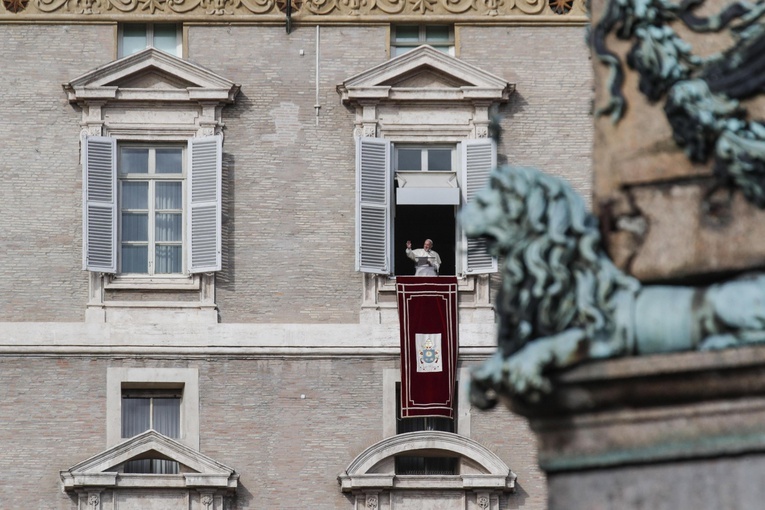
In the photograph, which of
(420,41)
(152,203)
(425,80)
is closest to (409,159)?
(425,80)

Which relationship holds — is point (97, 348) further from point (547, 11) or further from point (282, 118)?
point (547, 11)

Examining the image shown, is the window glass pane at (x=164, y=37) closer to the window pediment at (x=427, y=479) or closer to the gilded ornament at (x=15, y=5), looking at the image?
the gilded ornament at (x=15, y=5)

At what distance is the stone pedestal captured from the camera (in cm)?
449

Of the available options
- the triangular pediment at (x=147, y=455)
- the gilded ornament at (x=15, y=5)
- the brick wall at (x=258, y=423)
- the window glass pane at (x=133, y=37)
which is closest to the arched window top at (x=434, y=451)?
the brick wall at (x=258, y=423)

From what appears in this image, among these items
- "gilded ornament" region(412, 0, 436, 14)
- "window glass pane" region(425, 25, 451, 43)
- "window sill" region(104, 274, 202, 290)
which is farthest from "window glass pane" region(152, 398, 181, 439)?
"gilded ornament" region(412, 0, 436, 14)

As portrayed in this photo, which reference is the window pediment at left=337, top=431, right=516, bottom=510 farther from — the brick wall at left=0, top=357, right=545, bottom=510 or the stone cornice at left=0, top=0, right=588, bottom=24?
the stone cornice at left=0, top=0, right=588, bottom=24

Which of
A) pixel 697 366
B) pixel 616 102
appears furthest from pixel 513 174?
pixel 697 366

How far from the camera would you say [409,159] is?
3225 centimetres

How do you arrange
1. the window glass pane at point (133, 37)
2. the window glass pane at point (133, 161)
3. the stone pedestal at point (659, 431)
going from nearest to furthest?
the stone pedestal at point (659, 431), the window glass pane at point (133, 161), the window glass pane at point (133, 37)

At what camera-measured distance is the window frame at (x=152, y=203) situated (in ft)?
105

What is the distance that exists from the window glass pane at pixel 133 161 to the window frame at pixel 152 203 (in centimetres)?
4

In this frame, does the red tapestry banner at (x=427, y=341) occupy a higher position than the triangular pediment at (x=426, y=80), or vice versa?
the triangular pediment at (x=426, y=80)

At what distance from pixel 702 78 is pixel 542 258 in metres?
0.49

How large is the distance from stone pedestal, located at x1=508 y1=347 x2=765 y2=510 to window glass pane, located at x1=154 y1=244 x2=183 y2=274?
27.8m
